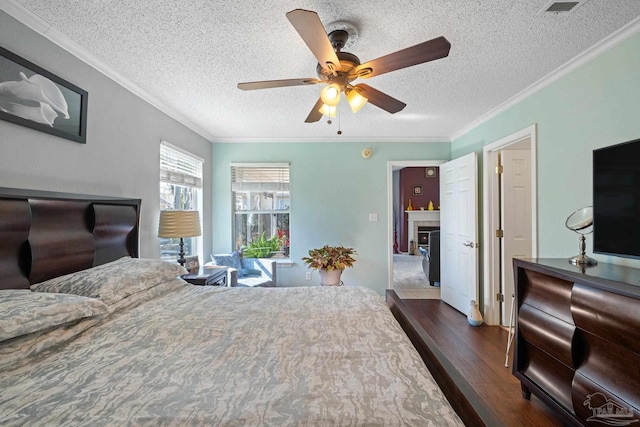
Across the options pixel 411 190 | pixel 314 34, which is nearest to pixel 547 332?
pixel 314 34

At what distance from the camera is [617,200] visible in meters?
1.60

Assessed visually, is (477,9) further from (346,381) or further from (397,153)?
(397,153)

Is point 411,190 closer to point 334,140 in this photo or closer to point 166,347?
point 334,140

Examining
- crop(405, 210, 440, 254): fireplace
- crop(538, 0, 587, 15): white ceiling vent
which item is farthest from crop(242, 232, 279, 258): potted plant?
crop(405, 210, 440, 254): fireplace

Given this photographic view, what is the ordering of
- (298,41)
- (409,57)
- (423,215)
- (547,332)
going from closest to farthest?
(409,57) < (547,332) < (298,41) < (423,215)

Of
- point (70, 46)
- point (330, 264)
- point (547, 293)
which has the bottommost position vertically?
point (330, 264)

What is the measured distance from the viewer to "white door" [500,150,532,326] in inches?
129

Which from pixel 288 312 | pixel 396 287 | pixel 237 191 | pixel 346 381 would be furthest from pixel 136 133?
pixel 396 287

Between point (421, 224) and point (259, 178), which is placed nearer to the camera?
point (259, 178)

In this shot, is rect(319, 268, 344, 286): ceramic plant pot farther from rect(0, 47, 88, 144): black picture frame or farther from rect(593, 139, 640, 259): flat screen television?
rect(0, 47, 88, 144): black picture frame

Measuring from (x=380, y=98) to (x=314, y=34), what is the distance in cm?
76

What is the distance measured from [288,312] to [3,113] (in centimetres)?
Result: 185

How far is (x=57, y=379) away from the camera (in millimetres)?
925

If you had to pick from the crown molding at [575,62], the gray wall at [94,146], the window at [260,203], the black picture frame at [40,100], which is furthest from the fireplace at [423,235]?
the black picture frame at [40,100]
